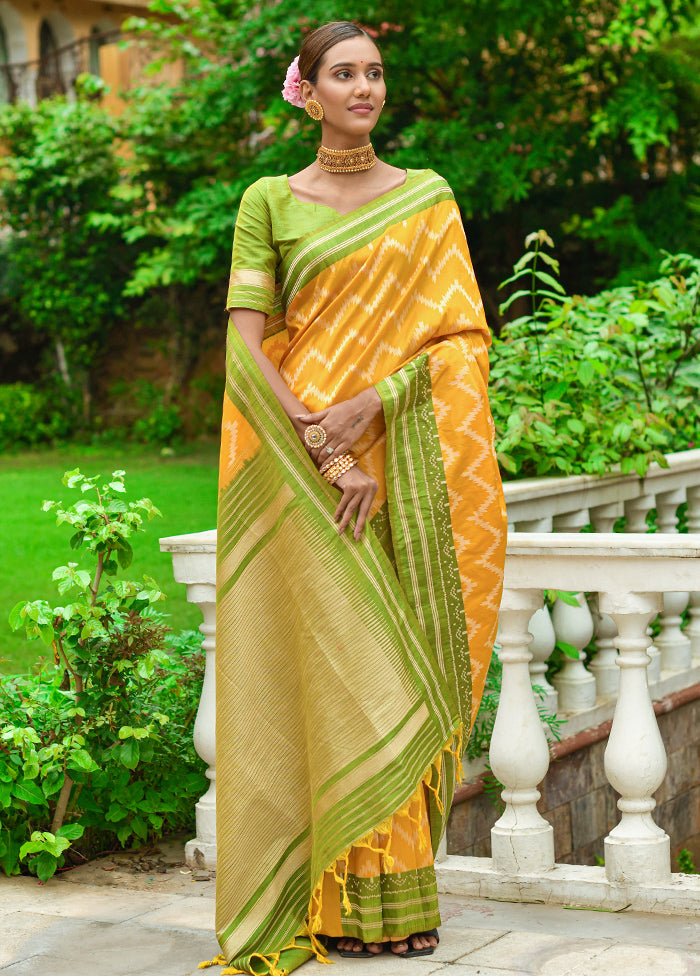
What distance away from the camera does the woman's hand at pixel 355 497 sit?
243 centimetres

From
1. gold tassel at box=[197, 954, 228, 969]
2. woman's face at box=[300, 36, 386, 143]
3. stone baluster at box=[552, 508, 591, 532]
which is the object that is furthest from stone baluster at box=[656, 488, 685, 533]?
gold tassel at box=[197, 954, 228, 969]

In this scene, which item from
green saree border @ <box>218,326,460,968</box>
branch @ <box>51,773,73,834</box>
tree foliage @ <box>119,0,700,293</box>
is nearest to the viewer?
green saree border @ <box>218,326,460,968</box>

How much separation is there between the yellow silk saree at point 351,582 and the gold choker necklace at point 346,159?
0.09 metres

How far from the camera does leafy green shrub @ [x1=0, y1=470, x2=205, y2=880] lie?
10.2 ft

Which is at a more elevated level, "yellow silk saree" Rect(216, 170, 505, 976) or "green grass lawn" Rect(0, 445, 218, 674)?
"yellow silk saree" Rect(216, 170, 505, 976)

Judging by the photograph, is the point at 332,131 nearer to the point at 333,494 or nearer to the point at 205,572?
the point at 333,494

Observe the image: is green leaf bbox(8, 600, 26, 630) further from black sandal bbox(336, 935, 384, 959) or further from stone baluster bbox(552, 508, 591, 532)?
stone baluster bbox(552, 508, 591, 532)

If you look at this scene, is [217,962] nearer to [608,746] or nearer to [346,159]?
[608,746]

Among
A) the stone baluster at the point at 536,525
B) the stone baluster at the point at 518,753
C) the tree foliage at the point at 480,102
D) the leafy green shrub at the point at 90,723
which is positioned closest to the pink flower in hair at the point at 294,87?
the leafy green shrub at the point at 90,723

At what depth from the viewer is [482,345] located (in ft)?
8.43

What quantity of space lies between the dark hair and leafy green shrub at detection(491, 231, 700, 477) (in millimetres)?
1683

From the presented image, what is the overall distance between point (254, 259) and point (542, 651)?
169cm

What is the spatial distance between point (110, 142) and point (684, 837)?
12208 millimetres

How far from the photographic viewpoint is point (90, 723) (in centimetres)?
322
